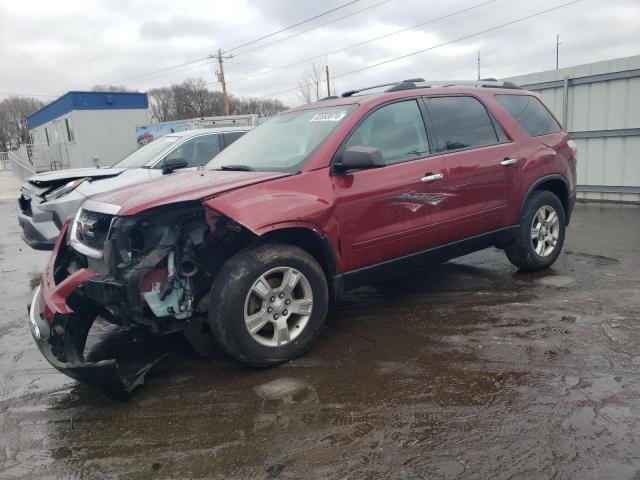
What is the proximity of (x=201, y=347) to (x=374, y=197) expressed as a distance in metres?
1.68

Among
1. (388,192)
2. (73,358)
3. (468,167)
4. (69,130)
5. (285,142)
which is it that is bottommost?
(73,358)

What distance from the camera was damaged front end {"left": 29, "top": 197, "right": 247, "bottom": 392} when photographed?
3.26 meters

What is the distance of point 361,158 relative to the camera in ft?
12.1

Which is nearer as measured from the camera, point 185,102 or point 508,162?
point 508,162

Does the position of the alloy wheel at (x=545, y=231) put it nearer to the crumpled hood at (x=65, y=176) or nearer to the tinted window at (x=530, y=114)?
the tinted window at (x=530, y=114)

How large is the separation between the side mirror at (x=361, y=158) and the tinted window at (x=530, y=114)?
6.93 feet

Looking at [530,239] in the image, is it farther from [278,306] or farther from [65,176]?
[65,176]

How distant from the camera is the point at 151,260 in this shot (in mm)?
3289

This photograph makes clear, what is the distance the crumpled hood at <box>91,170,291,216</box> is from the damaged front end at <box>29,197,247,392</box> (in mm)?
63

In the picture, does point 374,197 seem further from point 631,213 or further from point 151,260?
point 631,213

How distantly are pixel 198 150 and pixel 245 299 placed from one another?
4740 mm

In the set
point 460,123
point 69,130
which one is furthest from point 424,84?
point 69,130

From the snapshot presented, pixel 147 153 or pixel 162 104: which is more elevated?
pixel 162 104

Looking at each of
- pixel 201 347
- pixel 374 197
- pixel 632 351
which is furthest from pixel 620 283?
pixel 201 347
